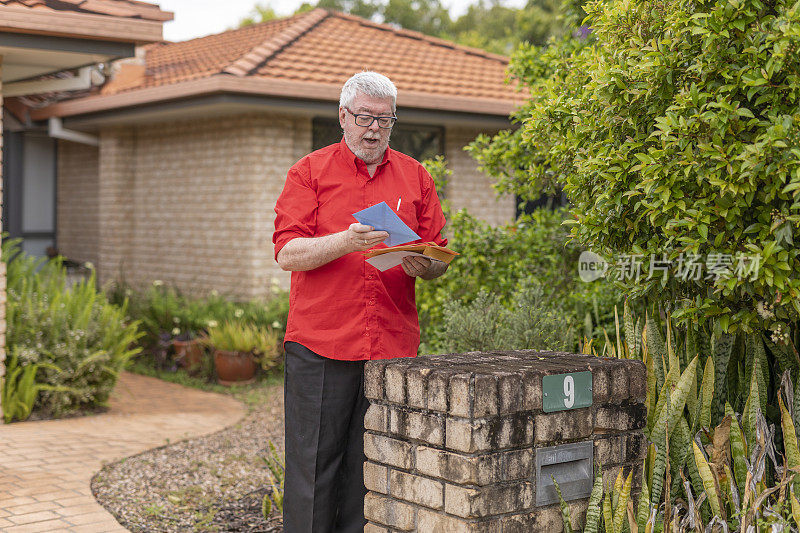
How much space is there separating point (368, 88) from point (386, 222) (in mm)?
616

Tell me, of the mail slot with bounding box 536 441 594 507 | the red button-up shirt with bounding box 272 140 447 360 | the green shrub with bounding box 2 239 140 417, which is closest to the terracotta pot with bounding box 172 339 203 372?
the green shrub with bounding box 2 239 140 417

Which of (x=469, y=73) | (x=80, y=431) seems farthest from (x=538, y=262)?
(x=469, y=73)

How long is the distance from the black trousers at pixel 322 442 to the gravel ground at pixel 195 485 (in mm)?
1064

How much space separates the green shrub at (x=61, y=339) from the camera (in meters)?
7.32

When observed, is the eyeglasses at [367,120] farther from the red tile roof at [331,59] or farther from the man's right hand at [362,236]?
the red tile roof at [331,59]

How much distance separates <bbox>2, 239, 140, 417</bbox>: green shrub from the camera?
732cm

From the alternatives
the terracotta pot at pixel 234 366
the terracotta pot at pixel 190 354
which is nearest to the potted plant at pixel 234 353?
the terracotta pot at pixel 234 366

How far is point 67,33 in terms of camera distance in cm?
699

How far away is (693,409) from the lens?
12.3 feet

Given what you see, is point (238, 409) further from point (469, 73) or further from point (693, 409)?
point (469, 73)

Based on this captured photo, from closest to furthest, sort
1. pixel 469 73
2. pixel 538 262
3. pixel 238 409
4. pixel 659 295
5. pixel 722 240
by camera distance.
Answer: pixel 722 240, pixel 659 295, pixel 538 262, pixel 238 409, pixel 469 73

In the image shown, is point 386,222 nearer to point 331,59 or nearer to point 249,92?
point 249,92

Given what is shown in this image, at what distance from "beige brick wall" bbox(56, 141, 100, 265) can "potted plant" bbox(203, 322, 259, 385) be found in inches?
201

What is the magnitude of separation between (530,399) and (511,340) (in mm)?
1897
